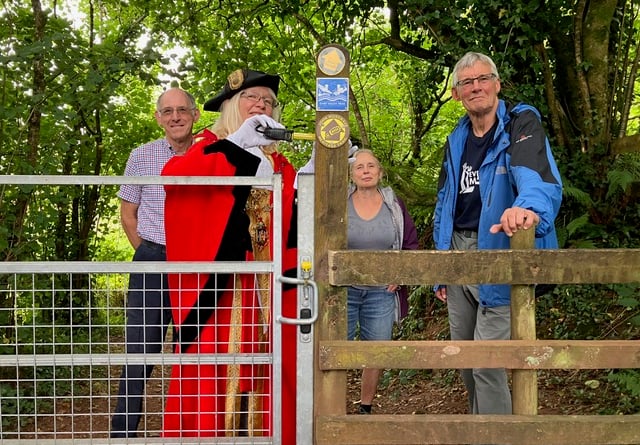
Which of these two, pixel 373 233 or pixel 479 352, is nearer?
pixel 479 352

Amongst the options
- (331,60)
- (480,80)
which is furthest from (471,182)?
(331,60)

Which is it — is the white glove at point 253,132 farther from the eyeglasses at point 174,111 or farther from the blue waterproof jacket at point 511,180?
the blue waterproof jacket at point 511,180

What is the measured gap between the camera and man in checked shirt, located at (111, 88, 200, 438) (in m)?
3.98

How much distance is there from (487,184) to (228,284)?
133 cm

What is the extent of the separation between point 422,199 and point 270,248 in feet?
12.4

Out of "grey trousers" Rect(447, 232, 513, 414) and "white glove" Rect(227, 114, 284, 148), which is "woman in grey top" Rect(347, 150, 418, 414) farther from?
"white glove" Rect(227, 114, 284, 148)

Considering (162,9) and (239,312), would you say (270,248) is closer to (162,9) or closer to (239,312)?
(239,312)

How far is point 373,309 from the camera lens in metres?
4.81

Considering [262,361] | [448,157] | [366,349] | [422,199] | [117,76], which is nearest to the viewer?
[366,349]

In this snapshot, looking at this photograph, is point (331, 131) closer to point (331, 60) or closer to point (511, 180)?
point (331, 60)

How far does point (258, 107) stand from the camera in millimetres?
3670

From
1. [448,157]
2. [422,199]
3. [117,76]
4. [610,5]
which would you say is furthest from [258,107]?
[610,5]

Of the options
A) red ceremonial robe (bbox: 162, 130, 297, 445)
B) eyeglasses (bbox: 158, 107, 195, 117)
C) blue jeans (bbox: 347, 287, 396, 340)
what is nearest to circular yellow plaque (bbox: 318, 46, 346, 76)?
red ceremonial robe (bbox: 162, 130, 297, 445)

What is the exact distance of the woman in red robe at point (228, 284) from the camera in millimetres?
3480
